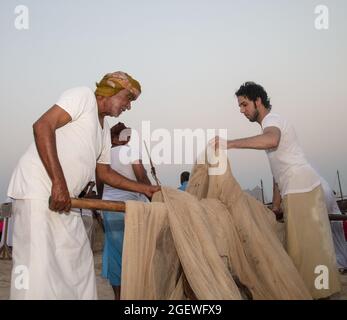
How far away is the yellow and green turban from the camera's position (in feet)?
9.88

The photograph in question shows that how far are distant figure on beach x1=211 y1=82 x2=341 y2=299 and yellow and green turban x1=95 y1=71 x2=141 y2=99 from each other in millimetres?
758

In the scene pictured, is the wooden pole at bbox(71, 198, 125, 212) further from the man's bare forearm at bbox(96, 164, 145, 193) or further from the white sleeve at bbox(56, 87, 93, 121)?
the man's bare forearm at bbox(96, 164, 145, 193)

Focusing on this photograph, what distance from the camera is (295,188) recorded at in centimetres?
356

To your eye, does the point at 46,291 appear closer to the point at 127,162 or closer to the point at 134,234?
the point at 134,234

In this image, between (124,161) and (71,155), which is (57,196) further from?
(124,161)

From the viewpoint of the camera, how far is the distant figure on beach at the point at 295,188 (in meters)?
3.29

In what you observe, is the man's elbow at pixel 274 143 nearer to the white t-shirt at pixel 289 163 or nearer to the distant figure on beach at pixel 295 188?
the distant figure on beach at pixel 295 188

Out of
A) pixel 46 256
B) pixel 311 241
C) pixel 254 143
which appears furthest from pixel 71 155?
pixel 311 241

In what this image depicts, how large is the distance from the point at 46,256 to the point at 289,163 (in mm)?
2200

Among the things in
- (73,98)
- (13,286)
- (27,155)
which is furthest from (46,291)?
(73,98)

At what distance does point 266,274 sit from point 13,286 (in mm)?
1626

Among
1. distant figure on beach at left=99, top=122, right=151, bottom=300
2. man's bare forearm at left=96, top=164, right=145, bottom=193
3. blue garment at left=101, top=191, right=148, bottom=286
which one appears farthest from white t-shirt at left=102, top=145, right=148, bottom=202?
man's bare forearm at left=96, top=164, right=145, bottom=193

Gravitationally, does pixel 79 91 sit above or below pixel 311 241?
above

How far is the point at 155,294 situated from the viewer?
266 centimetres
